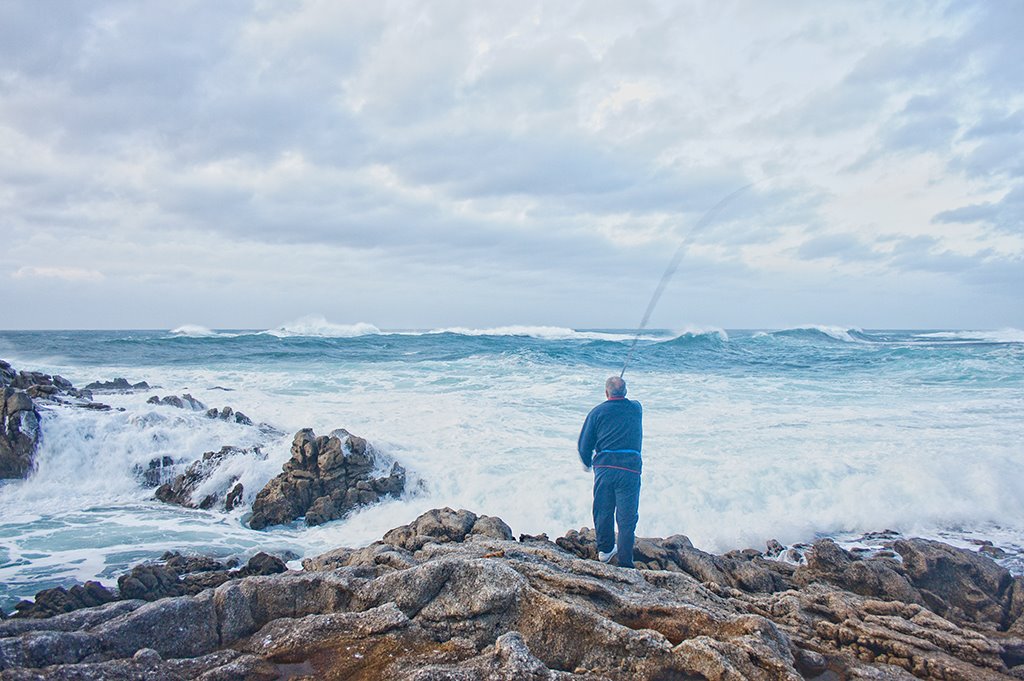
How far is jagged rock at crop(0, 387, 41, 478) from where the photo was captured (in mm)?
10453

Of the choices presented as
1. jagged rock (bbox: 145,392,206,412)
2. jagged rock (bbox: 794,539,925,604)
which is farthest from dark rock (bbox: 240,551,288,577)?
jagged rock (bbox: 145,392,206,412)

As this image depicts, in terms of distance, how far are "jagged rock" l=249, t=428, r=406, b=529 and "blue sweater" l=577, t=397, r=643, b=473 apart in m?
4.73

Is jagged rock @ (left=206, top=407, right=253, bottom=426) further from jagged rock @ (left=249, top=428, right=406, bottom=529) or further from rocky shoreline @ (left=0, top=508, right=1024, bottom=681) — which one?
rocky shoreline @ (left=0, top=508, right=1024, bottom=681)

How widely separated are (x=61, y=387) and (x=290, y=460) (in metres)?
9.34

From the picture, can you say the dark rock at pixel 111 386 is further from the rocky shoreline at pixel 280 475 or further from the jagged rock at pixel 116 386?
the rocky shoreline at pixel 280 475

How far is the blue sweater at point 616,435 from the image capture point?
611 centimetres

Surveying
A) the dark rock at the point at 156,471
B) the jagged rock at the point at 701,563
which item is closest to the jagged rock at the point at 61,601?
the jagged rock at the point at 701,563

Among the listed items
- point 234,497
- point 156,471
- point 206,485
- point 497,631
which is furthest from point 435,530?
point 156,471

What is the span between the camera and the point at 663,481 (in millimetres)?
10055

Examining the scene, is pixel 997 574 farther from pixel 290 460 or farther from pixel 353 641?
pixel 290 460

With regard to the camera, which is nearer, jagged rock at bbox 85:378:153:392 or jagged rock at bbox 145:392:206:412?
jagged rock at bbox 145:392:206:412

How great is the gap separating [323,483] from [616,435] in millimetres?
5441

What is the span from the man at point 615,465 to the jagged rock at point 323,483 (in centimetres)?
466

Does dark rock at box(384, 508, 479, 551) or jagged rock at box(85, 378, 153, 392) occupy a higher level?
jagged rock at box(85, 378, 153, 392)
